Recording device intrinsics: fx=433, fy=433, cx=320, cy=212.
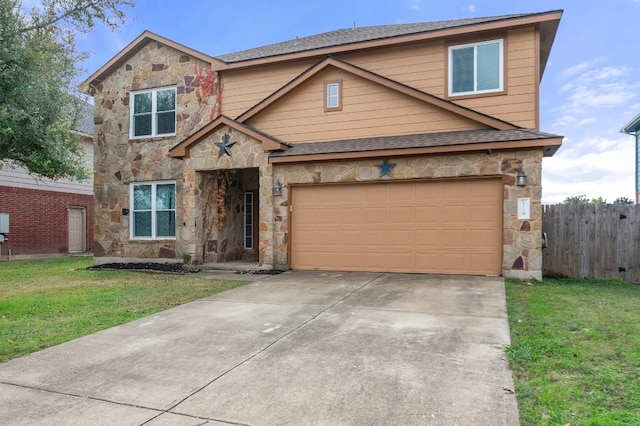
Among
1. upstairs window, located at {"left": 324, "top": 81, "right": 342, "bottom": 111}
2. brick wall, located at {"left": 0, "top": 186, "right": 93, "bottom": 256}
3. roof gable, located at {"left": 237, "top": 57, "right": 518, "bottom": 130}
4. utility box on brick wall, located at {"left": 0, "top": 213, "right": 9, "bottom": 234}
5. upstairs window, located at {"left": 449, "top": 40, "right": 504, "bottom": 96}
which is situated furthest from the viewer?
brick wall, located at {"left": 0, "top": 186, "right": 93, "bottom": 256}

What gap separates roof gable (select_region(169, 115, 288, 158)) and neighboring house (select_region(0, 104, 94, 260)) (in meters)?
7.69

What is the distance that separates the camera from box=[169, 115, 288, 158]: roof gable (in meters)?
11.2

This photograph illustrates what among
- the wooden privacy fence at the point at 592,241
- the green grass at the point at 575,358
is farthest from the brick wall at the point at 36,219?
the wooden privacy fence at the point at 592,241

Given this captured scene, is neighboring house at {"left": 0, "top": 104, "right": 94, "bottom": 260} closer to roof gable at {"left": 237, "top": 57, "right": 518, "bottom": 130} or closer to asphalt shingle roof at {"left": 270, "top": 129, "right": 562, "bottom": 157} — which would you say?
roof gable at {"left": 237, "top": 57, "right": 518, "bottom": 130}

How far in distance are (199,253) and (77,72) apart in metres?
9.43

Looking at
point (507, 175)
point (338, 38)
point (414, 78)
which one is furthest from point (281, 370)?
point (338, 38)

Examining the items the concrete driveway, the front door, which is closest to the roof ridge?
the front door

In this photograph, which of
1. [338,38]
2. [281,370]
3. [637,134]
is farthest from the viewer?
[637,134]

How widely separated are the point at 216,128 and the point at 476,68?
6.92 m

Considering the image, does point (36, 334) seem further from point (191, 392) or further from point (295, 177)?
point (295, 177)

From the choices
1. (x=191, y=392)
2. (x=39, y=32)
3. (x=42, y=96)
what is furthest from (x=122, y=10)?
(x=191, y=392)

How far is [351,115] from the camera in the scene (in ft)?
37.8

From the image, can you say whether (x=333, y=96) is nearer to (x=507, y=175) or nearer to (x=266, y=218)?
(x=266, y=218)

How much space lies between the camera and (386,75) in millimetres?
11820
